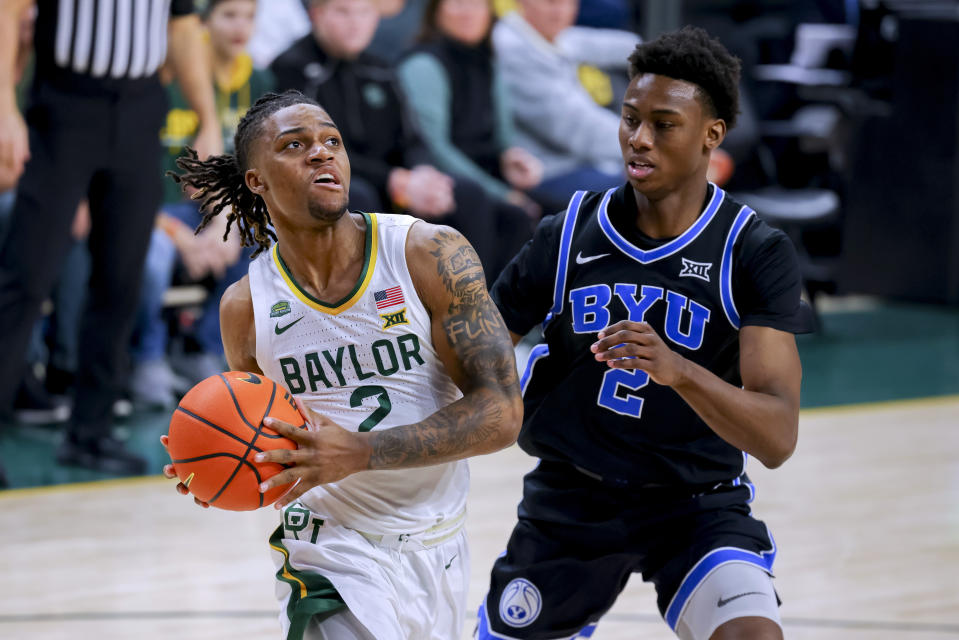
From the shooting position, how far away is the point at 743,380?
3006 millimetres

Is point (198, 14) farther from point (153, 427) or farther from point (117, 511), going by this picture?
point (117, 511)

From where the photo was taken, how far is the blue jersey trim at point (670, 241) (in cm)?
316

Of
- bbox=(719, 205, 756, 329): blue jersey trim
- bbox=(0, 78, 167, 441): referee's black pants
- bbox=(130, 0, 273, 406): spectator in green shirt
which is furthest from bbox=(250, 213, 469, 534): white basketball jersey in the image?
bbox=(130, 0, 273, 406): spectator in green shirt

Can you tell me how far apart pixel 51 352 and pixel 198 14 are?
2.04 metres

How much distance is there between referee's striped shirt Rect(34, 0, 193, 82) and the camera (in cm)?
644

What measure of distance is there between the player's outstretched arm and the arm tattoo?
0.23 m

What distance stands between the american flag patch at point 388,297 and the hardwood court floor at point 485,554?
1.95 metres

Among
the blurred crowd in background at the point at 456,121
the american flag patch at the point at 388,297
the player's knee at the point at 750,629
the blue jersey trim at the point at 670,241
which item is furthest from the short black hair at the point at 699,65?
the blurred crowd in background at the point at 456,121

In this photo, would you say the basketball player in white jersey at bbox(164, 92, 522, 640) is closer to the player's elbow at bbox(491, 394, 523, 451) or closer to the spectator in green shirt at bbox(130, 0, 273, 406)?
the player's elbow at bbox(491, 394, 523, 451)

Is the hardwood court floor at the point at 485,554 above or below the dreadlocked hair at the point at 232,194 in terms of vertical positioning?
below

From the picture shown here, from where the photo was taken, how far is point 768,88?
11.2 metres

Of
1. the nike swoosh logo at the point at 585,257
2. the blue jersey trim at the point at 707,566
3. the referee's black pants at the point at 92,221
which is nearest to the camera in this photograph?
the blue jersey trim at the point at 707,566

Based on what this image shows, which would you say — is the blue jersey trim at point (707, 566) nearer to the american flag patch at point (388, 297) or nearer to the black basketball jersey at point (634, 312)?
the black basketball jersey at point (634, 312)

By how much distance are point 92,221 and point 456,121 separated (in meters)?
3.02
